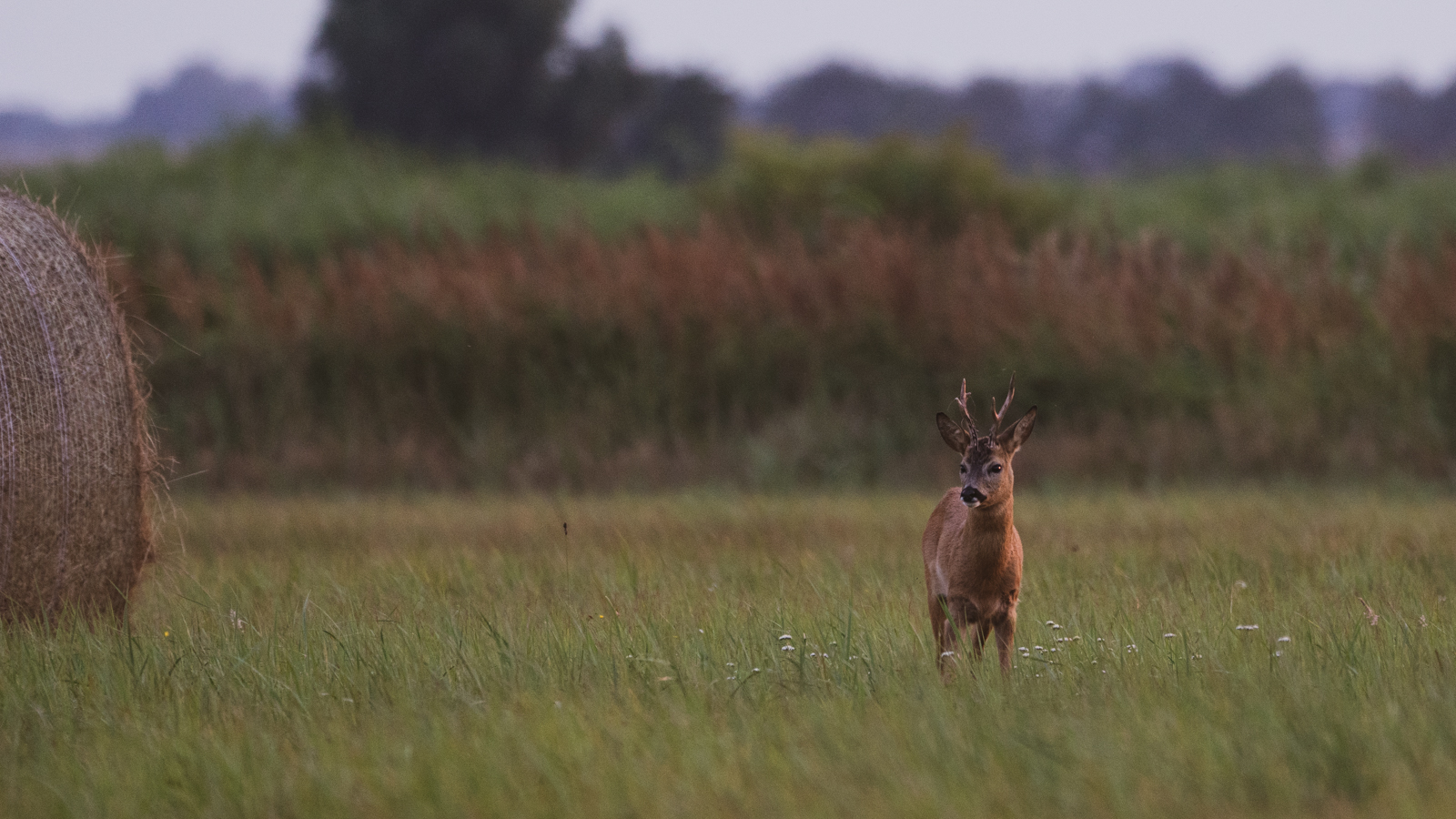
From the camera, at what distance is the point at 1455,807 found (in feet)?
10.2

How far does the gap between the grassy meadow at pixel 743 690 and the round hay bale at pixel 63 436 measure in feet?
1.12

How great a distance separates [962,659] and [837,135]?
15.0m

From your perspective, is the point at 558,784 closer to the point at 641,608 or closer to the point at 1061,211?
the point at 641,608

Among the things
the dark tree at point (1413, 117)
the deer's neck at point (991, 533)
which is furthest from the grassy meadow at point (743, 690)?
the dark tree at point (1413, 117)

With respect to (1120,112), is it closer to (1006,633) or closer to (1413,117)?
(1413,117)

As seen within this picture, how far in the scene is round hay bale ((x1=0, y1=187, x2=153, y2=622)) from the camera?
5461 mm

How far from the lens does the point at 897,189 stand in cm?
1711

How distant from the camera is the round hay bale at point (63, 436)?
5.46m

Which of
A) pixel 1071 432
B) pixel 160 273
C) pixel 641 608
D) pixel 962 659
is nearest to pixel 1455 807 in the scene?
pixel 962 659

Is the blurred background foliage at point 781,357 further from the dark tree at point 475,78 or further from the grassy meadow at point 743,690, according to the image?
the dark tree at point 475,78

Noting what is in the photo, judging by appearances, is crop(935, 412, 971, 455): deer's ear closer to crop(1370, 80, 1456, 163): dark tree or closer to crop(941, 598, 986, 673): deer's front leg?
crop(941, 598, 986, 673): deer's front leg

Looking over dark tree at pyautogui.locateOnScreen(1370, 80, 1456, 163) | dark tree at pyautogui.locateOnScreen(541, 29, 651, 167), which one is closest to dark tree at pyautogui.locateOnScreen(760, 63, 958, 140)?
dark tree at pyautogui.locateOnScreen(1370, 80, 1456, 163)

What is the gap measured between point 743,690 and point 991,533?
0.89m

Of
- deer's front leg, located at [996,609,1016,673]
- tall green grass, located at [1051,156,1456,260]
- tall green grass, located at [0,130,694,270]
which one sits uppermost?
tall green grass, located at [0,130,694,270]
